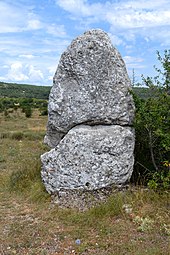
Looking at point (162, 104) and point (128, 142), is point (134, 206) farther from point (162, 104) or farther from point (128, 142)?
point (162, 104)

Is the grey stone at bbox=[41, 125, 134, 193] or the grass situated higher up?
the grey stone at bbox=[41, 125, 134, 193]

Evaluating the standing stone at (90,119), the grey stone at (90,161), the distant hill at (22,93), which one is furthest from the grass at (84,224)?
the distant hill at (22,93)

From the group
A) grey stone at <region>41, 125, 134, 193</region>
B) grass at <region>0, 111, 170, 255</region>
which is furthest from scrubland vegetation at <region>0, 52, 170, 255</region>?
grey stone at <region>41, 125, 134, 193</region>

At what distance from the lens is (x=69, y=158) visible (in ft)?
23.3

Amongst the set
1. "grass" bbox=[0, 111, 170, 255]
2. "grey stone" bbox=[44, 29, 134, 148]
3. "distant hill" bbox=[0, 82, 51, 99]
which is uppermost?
"grey stone" bbox=[44, 29, 134, 148]

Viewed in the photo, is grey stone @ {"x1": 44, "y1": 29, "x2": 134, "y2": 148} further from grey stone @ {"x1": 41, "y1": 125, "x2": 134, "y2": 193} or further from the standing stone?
grey stone @ {"x1": 41, "y1": 125, "x2": 134, "y2": 193}

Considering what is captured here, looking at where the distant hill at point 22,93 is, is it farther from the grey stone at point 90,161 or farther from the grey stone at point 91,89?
the grey stone at point 90,161

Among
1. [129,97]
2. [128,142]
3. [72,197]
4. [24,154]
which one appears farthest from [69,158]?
[24,154]

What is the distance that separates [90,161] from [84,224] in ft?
4.40

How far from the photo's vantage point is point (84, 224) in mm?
6129

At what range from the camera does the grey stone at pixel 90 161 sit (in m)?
6.99

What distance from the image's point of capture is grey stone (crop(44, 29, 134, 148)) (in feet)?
24.3

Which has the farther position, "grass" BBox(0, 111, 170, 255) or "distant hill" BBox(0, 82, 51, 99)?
"distant hill" BBox(0, 82, 51, 99)

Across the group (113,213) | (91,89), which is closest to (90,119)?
(91,89)
